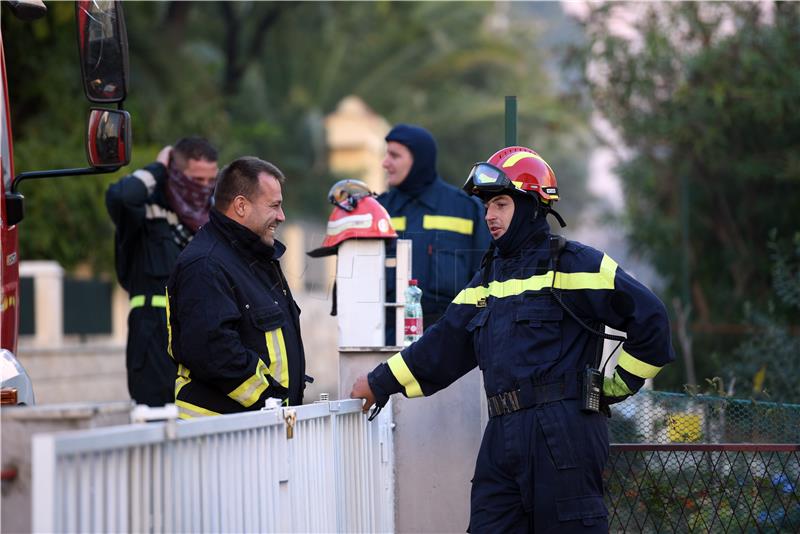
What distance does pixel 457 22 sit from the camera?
30.6 m

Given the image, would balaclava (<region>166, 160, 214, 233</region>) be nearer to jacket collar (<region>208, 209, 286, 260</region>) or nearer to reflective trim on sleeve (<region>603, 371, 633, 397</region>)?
jacket collar (<region>208, 209, 286, 260</region>)

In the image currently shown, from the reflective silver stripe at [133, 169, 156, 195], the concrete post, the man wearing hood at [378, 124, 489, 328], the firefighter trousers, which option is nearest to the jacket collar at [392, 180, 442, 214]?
the man wearing hood at [378, 124, 489, 328]

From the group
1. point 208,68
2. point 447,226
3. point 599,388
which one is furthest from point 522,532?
point 208,68

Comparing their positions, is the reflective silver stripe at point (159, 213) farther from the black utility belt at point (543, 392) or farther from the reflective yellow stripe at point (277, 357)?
the black utility belt at point (543, 392)

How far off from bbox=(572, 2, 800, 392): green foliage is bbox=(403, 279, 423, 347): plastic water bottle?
314 inches

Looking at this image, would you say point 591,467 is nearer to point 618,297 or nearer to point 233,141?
point 618,297

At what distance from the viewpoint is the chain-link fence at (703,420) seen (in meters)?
5.64

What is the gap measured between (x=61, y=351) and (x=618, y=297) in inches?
496

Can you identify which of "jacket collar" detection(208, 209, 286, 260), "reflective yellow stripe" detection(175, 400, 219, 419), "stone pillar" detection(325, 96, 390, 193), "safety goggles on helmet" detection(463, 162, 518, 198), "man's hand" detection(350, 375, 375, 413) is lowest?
"reflective yellow stripe" detection(175, 400, 219, 419)

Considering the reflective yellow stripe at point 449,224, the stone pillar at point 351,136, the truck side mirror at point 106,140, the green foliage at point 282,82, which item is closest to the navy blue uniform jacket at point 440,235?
the reflective yellow stripe at point 449,224

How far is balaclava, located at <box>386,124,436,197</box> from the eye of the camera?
24.3 ft

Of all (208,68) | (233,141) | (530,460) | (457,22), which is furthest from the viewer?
(457,22)

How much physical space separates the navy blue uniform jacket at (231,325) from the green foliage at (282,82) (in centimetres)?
1395

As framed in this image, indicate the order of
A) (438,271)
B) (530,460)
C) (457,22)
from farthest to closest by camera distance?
(457,22) → (438,271) → (530,460)
